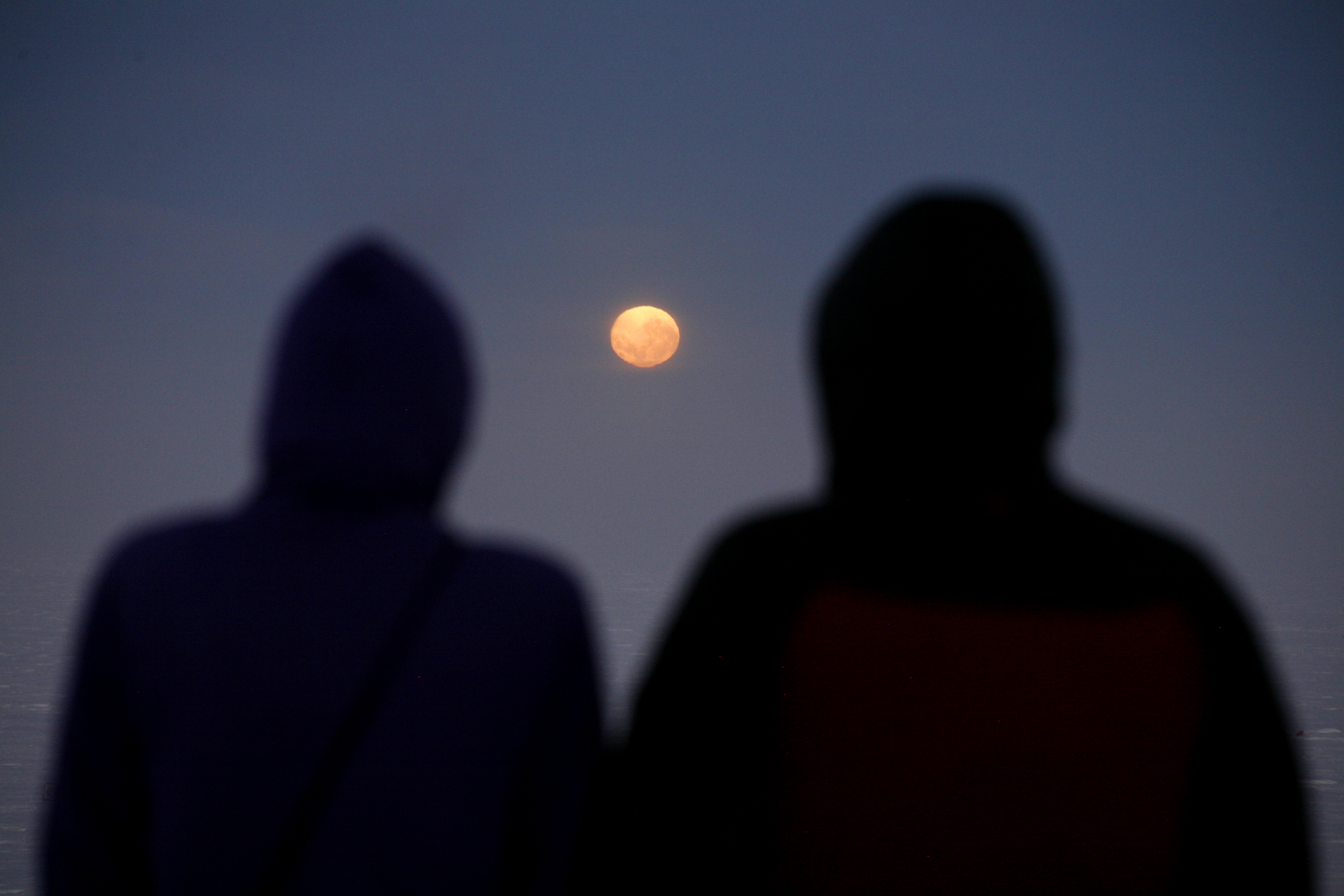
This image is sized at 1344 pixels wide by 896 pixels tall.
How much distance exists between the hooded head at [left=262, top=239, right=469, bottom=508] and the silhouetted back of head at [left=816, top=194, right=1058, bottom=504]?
85 centimetres

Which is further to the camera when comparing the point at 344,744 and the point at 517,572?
the point at 517,572

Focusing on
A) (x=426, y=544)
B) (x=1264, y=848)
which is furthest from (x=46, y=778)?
(x=1264, y=848)

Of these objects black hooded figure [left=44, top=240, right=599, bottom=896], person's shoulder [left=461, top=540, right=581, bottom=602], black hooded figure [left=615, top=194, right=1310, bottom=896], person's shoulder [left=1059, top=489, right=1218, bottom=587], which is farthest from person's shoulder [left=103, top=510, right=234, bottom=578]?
person's shoulder [left=1059, top=489, right=1218, bottom=587]

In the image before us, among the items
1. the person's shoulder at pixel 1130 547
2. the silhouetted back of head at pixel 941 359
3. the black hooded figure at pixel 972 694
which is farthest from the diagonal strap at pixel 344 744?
the person's shoulder at pixel 1130 547

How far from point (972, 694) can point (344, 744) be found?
1.18m

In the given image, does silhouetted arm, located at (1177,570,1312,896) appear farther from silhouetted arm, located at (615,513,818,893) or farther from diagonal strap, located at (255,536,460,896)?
diagonal strap, located at (255,536,460,896)

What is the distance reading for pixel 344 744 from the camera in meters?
1.53

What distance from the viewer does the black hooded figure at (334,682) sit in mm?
1525

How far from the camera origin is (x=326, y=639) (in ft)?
5.24

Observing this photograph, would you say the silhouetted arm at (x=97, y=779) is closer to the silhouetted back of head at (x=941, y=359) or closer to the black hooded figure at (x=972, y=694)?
the black hooded figure at (x=972, y=694)

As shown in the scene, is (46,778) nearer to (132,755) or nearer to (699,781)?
(132,755)

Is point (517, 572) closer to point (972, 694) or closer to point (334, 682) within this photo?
point (334, 682)

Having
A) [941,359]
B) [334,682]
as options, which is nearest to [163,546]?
[334,682]

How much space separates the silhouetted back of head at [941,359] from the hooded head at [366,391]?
0.85 m
